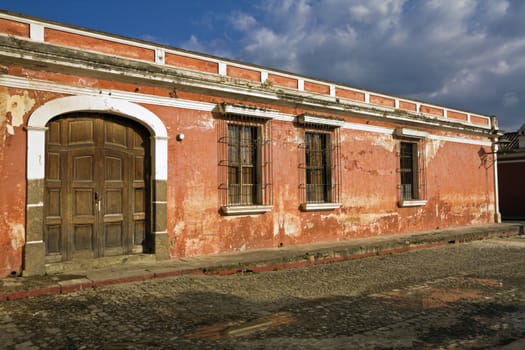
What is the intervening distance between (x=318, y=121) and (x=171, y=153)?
13.0 feet

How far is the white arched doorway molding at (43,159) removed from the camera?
7.05 metres

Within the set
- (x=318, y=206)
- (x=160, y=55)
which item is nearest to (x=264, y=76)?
(x=160, y=55)

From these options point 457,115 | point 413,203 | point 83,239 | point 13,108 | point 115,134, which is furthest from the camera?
point 457,115

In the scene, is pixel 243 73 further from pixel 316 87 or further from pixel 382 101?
pixel 382 101

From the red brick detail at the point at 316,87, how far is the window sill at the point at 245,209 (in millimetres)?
3249

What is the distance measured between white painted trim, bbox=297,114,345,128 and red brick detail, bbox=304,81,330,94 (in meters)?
0.82

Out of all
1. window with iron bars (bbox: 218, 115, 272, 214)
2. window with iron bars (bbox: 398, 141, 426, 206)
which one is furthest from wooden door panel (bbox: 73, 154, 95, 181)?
window with iron bars (bbox: 398, 141, 426, 206)

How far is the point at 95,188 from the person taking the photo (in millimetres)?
7863

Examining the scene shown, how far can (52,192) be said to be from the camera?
7.43 metres

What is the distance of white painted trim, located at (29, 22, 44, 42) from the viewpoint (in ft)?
23.9

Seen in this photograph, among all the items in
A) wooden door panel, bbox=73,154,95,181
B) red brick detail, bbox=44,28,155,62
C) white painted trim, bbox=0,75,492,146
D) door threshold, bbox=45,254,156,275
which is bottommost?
door threshold, bbox=45,254,156,275

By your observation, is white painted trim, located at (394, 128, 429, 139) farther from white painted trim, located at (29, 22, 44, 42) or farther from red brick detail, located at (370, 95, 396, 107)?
white painted trim, located at (29, 22, 44, 42)

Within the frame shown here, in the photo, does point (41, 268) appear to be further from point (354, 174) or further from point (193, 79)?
point (354, 174)

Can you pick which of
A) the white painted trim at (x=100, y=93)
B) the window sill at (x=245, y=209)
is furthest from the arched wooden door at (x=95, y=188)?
the window sill at (x=245, y=209)
